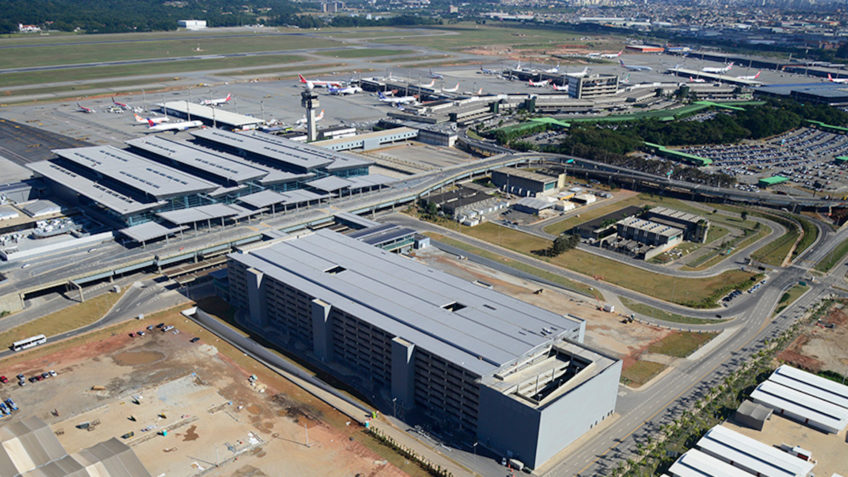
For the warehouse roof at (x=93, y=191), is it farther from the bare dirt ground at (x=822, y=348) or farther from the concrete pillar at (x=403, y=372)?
the bare dirt ground at (x=822, y=348)

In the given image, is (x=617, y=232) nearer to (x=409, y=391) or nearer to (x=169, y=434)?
(x=409, y=391)

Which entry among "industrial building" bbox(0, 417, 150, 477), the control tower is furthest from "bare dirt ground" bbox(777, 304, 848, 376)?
the control tower

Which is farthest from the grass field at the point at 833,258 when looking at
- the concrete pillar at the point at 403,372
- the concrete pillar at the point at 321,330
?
the concrete pillar at the point at 321,330

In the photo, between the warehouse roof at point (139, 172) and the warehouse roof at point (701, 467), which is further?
the warehouse roof at point (139, 172)

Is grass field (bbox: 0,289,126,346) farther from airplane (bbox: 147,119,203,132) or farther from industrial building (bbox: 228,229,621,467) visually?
airplane (bbox: 147,119,203,132)

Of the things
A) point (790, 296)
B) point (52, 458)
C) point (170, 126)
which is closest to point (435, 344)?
point (52, 458)

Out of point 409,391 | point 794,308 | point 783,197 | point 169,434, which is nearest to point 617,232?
point 794,308
